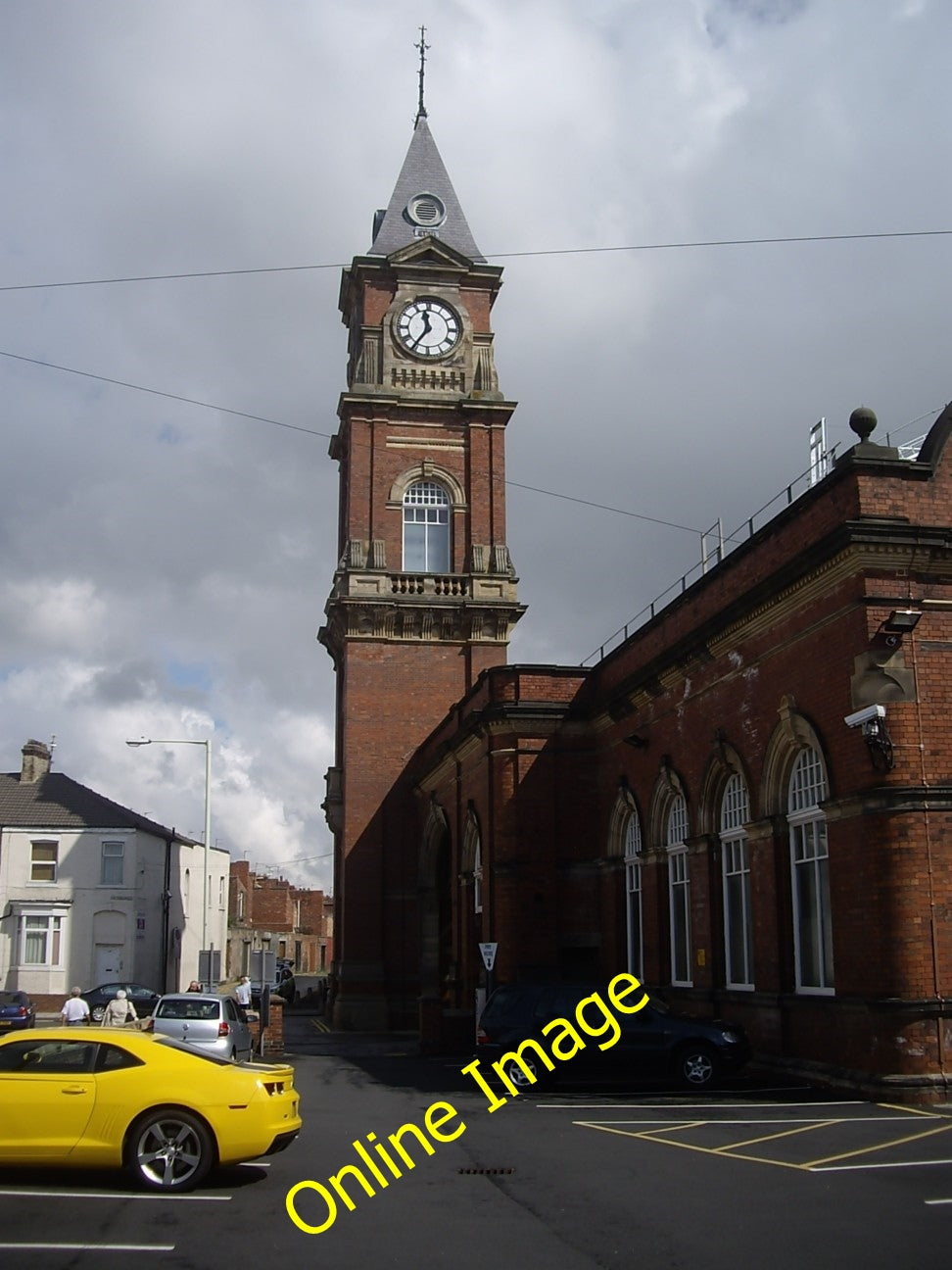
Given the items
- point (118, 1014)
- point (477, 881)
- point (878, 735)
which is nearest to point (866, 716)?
point (878, 735)

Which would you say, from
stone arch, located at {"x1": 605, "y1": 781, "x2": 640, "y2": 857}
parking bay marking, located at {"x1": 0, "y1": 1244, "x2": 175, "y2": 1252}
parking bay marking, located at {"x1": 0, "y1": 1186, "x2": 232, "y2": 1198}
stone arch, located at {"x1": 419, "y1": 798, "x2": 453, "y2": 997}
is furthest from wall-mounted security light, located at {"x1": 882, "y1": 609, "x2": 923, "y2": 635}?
stone arch, located at {"x1": 419, "y1": 798, "x2": 453, "y2": 997}

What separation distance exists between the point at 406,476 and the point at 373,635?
5.22 metres

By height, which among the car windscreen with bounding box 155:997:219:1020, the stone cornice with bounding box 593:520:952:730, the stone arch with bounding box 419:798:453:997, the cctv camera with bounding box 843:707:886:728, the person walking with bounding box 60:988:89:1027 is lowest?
the person walking with bounding box 60:988:89:1027

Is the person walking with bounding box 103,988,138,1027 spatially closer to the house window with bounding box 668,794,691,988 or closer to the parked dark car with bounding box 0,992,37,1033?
the house window with bounding box 668,794,691,988

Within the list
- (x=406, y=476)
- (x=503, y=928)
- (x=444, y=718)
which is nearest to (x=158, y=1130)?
(x=503, y=928)

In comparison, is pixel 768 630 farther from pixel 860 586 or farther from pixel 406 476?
pixel 406 476

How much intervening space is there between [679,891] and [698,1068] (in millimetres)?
6214

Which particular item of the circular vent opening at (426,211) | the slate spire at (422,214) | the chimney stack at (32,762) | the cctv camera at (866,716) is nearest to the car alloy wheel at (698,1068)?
the cctv camera at (866,716)

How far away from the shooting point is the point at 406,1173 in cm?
1222

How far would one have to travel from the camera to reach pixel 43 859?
173 ft

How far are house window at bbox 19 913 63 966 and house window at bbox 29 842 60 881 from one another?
1576 millimetres

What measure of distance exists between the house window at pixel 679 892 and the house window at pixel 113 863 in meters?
32.9

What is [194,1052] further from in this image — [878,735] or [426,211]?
[426,211]

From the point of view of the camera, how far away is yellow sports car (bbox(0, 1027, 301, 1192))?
11242mm
